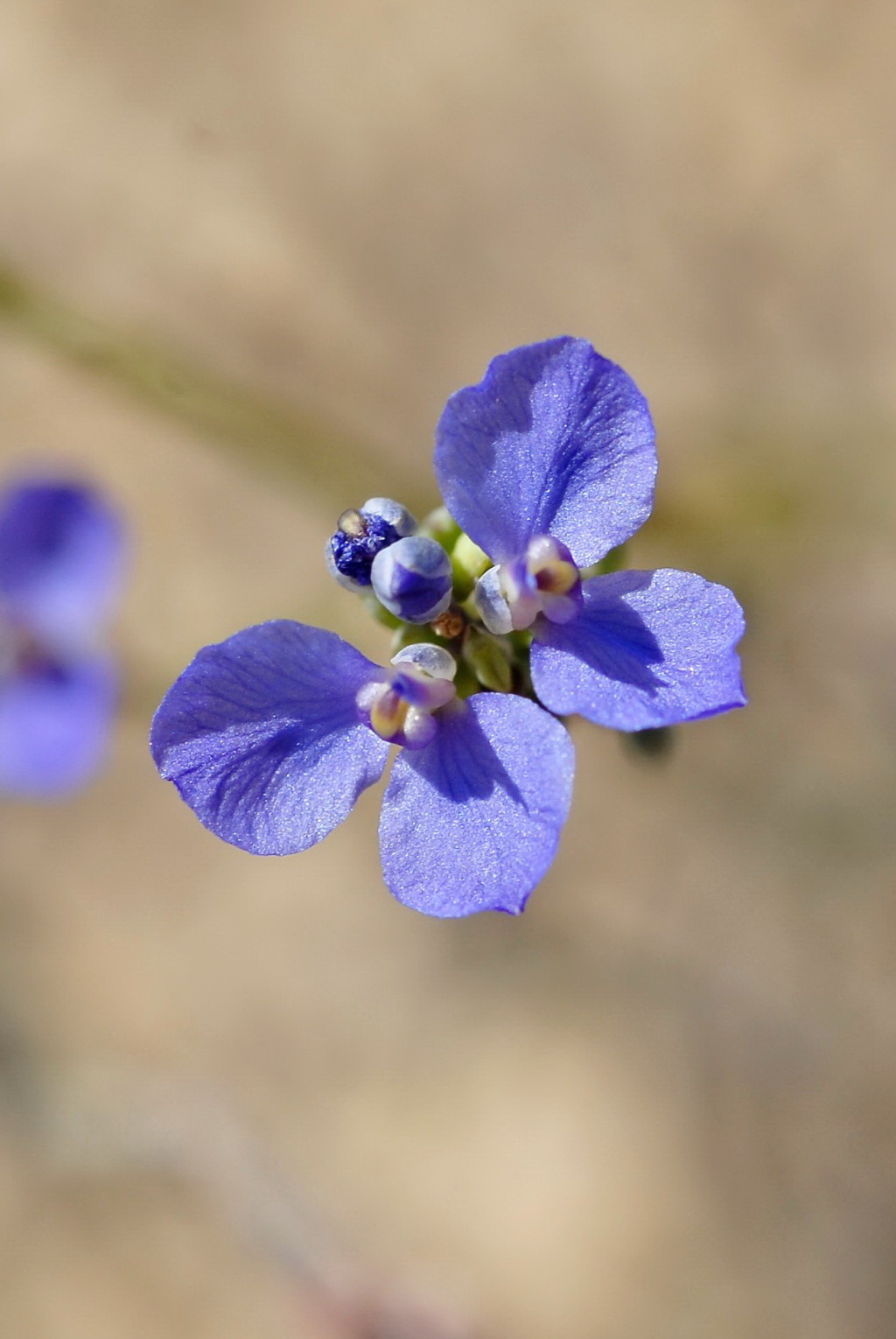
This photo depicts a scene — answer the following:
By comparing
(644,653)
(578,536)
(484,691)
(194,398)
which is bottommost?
(484,691)

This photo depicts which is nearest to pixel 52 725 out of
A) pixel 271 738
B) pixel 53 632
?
pixel 53 632

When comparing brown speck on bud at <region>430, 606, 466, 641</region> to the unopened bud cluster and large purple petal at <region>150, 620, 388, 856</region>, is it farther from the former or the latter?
large purple petal at <region>150, 620, 388, 856</region>

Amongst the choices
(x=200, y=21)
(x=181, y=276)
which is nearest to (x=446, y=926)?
(x=181, y=276)

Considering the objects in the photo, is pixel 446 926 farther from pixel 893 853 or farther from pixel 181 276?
pixel 181 276

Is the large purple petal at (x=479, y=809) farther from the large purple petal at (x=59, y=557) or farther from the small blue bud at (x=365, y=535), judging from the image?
the large purple petal at (x=59, y=557)

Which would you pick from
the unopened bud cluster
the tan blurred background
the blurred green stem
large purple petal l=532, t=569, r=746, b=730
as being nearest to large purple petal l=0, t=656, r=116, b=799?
the tan blurred background

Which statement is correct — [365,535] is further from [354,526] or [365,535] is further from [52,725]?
[52,725]
